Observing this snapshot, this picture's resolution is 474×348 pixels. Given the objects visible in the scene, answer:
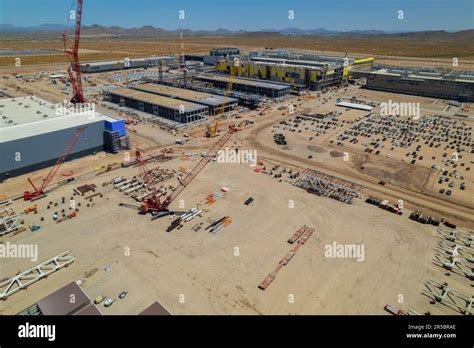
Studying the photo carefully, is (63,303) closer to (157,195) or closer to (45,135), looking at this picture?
(157,195)

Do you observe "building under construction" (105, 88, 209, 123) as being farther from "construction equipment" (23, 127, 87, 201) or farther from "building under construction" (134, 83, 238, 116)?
"construction equipment" (23, 127, 87, 201)

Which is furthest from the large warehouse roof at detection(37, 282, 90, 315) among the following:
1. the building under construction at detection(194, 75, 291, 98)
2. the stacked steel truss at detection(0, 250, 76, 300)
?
the building under construction at detection(194, 75, 291, 98)

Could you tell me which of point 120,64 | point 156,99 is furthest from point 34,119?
point 120,64

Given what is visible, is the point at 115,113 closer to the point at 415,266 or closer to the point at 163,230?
the point at 163,230

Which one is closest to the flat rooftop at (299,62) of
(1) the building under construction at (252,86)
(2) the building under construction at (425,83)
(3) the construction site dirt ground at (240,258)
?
(2) the building under construction at (425,83)

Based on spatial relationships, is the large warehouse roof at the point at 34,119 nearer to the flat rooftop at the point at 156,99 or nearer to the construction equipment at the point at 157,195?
the construction equipment at the point at 157,195

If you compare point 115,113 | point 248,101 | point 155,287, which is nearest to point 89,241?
point 155,287
